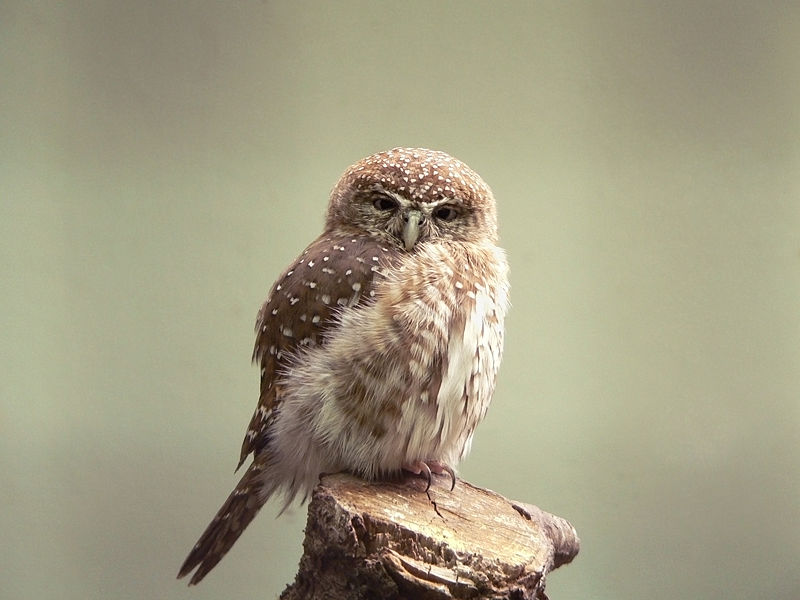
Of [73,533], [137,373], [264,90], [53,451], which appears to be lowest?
[73,533]

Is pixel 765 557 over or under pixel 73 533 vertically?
over

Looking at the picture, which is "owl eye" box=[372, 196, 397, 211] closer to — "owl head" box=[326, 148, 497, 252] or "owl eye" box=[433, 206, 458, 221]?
"owl head" box=[326, 148, 497, 252]

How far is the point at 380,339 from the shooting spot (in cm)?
195

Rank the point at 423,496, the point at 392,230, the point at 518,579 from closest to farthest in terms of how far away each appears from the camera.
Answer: the point at 518,579 < the point at 423,496 < the point at 392,230

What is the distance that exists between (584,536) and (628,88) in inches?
72.8

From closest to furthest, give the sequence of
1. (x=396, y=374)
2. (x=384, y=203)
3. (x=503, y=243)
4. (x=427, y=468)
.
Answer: (x=396, y=374) < (x=427, y=468) < (x=384, y=203) < (x=503, y=243)

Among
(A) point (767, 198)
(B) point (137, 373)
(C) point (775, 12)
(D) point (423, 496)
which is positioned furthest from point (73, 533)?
(C) point (775, 12)

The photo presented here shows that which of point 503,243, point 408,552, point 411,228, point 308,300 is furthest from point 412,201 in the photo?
point 503,243

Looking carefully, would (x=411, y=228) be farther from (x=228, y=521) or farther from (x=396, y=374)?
(x=228, y=521)

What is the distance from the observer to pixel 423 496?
196cm

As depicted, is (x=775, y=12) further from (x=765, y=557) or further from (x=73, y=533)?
(x=73, y=533)

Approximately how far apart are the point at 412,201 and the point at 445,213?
0.12 m

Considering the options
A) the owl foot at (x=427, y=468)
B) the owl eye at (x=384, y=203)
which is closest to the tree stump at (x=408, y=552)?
the owl foot at (x=427, y=468)

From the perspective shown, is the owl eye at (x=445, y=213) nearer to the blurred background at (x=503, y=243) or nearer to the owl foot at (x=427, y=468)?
the owl foot at (x=427, y=468)
